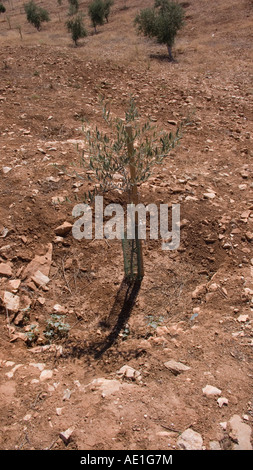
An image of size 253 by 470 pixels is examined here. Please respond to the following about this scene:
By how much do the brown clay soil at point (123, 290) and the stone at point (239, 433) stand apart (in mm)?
33

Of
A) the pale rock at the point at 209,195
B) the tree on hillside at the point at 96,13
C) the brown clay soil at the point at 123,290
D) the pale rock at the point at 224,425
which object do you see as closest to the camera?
the pale rock at the point at 224,425

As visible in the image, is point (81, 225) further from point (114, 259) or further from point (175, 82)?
point (175, 82)

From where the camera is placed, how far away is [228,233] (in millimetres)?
4594

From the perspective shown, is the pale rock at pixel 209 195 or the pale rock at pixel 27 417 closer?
the pale rock at pixel 27 417

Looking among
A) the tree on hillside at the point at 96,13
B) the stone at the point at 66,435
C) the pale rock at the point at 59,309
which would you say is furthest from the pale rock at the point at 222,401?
the tree on hillside at the point at 96,13

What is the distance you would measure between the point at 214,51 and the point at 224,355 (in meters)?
13.7

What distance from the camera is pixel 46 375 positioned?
2.90 metres

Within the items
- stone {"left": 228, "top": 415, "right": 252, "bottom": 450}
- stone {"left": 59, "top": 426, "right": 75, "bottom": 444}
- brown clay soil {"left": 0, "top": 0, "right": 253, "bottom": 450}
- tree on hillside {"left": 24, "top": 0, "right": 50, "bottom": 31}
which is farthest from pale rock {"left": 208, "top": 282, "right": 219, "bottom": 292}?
tree on hillside {"left": 24, "top": 0, "right": 50, "bottom": 31}

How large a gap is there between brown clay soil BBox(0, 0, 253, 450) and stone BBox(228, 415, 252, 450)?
33 mm

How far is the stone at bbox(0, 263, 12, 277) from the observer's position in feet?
12.9

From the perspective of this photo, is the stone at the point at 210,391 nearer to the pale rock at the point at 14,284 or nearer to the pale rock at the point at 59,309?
the pale rock at the point at 59,309

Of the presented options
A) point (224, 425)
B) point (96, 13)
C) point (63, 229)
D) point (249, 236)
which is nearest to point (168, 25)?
point (96, 13)

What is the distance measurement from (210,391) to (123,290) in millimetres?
1713

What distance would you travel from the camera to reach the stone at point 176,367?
9.22 feet
